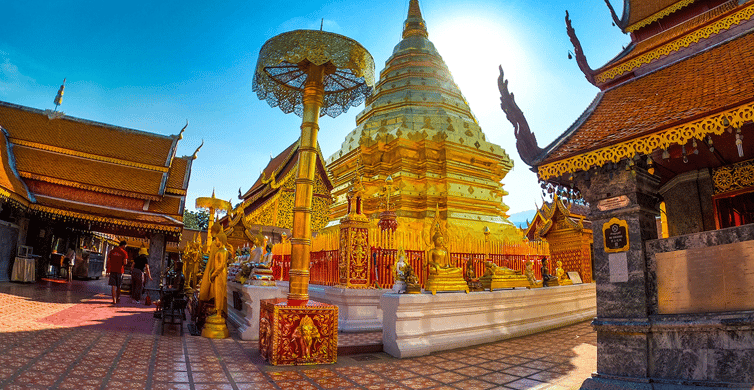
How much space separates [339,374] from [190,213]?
46709 millimetres

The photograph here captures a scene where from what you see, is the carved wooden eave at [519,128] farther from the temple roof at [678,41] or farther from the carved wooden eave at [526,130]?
the temple roof at [678,41]

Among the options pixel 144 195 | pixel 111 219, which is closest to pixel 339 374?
pixel 111 219

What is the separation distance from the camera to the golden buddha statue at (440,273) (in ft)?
20.6

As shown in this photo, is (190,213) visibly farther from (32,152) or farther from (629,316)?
(629,316)

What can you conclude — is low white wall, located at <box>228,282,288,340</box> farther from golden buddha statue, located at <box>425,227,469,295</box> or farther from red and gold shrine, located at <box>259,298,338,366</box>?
golden buddha statue, located at <box>425,227,469,295</box>

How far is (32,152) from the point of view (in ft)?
52.4

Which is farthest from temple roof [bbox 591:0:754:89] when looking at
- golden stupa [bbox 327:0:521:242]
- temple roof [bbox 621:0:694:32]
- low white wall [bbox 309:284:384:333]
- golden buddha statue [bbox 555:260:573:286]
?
golden stupa [bbox 327:0:521:242]

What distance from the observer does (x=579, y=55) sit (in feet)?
21.6

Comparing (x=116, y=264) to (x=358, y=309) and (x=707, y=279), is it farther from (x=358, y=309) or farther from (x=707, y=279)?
(x=707, y=279)

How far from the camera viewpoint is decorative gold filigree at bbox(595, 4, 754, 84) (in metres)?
5.32

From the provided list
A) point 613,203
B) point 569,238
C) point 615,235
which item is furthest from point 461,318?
point 569,238

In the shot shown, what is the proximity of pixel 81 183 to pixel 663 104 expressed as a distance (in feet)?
59.5

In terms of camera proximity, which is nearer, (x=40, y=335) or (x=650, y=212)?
(x=650, y=212)

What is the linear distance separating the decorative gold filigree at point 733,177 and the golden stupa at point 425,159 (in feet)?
21.8
